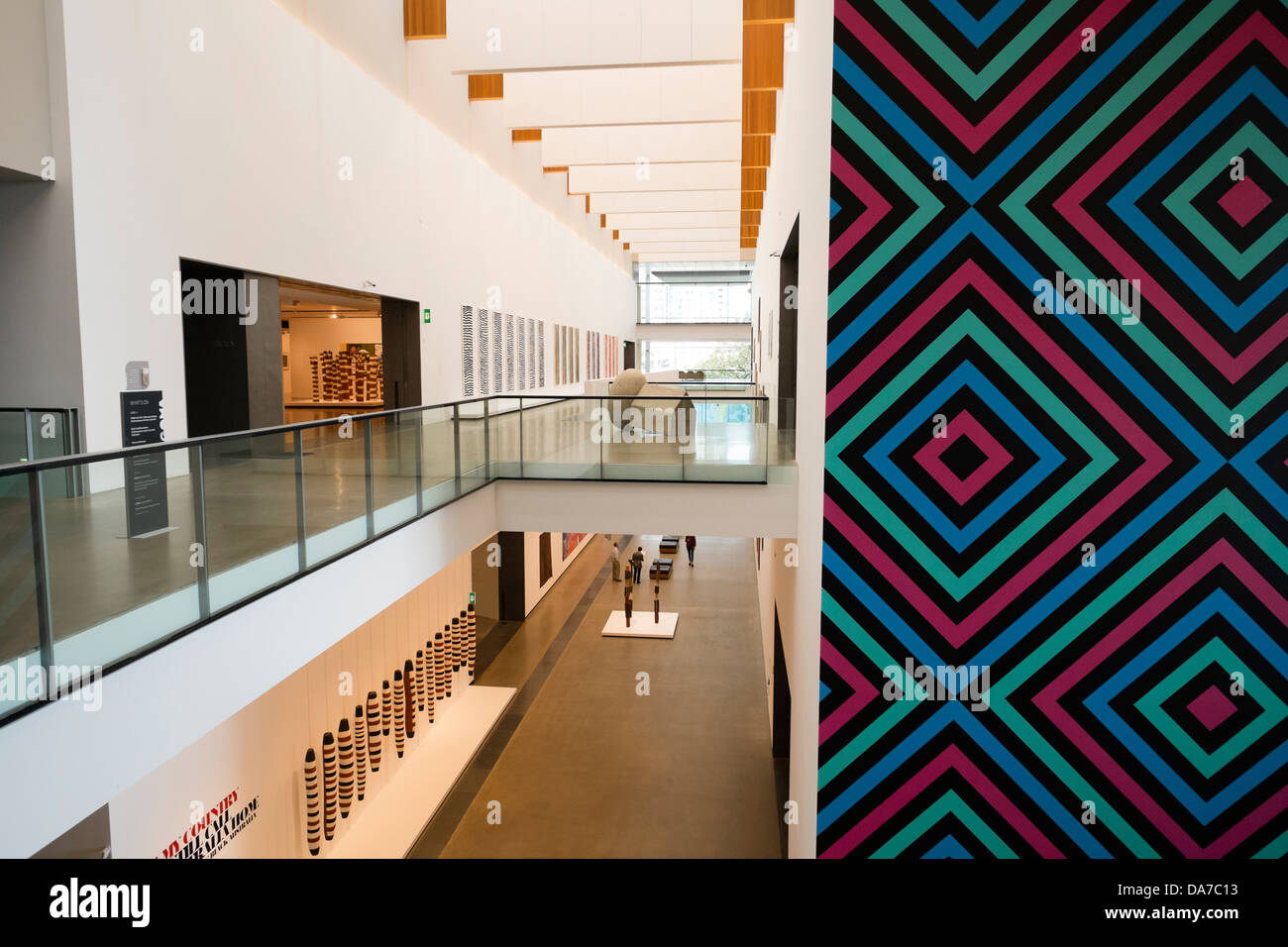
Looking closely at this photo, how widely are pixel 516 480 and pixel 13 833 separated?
558cm

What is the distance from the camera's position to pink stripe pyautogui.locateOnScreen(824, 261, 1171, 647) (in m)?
3.83

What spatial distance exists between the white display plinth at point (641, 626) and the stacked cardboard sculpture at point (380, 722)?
113 inches

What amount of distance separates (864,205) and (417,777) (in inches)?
315

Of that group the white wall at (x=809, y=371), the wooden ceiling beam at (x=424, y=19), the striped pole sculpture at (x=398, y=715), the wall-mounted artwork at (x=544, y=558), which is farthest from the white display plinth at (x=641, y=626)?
the wooden ceiling beam at (x=424, y=19)

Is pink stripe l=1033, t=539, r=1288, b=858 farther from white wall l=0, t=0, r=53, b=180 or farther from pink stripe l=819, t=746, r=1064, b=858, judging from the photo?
white wall l=0, t=0, r=53, b=180

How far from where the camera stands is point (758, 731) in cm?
1055

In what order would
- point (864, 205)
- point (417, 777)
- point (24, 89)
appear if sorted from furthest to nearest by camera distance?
1. point (417, 777)
2. point (24, 89)
3. point (864, 205)

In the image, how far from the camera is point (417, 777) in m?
9.42

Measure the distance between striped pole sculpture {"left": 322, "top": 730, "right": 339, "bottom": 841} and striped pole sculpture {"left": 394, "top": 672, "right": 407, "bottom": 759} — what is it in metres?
1.48

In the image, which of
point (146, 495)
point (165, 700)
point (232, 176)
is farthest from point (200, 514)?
point (232, 176)

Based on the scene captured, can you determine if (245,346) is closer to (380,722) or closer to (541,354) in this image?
(380,722)
